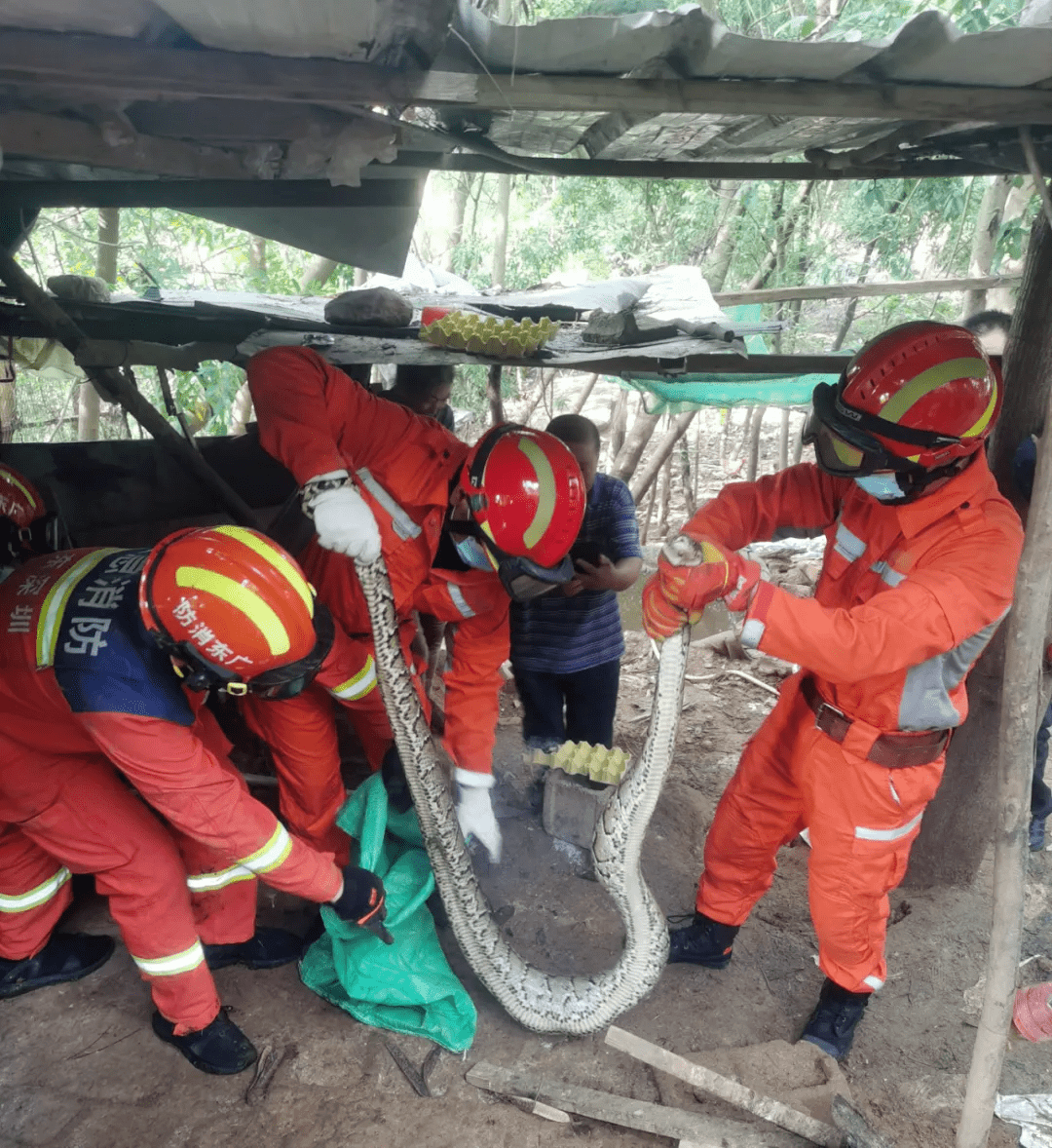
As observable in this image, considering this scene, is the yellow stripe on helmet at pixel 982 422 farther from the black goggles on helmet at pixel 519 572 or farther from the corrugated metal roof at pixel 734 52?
the black goggles on helmet at pixel 519 572

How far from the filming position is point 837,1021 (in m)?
2.64

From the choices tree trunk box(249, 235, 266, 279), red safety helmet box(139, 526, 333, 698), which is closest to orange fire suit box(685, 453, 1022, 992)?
red safety helmet box(139, 526, 333, 698)

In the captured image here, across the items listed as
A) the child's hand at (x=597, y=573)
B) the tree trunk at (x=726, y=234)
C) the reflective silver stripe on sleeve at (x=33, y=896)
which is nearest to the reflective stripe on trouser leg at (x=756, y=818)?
the child's hand at (x=597, y=573)

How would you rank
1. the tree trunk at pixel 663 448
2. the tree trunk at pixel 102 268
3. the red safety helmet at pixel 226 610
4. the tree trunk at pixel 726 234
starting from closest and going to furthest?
the red safety helmet at pixel 226 610 < the tree trunk at pixel 102 268 < the tree trunk at pixel 663 448 < the tree trunk at pixel 726 234

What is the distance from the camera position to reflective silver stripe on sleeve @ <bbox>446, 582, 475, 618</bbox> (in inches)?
104

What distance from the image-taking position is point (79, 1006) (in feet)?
8.48

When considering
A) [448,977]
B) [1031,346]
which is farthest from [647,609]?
[1031,346]

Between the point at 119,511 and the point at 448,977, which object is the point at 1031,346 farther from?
the point at 119,511

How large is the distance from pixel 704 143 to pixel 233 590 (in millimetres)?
2001

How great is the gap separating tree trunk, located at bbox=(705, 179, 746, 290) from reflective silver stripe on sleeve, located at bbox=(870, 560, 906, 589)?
6.59m

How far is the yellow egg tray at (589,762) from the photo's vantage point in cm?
337

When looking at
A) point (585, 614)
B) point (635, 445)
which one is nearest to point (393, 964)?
point (585, 614)

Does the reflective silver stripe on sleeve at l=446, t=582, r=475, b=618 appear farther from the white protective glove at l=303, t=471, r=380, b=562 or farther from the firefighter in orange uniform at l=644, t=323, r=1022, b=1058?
the firefighter in orange uniform at l=644, t=323, r=1022, b=1058

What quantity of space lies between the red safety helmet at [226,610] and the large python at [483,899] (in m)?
0.35
